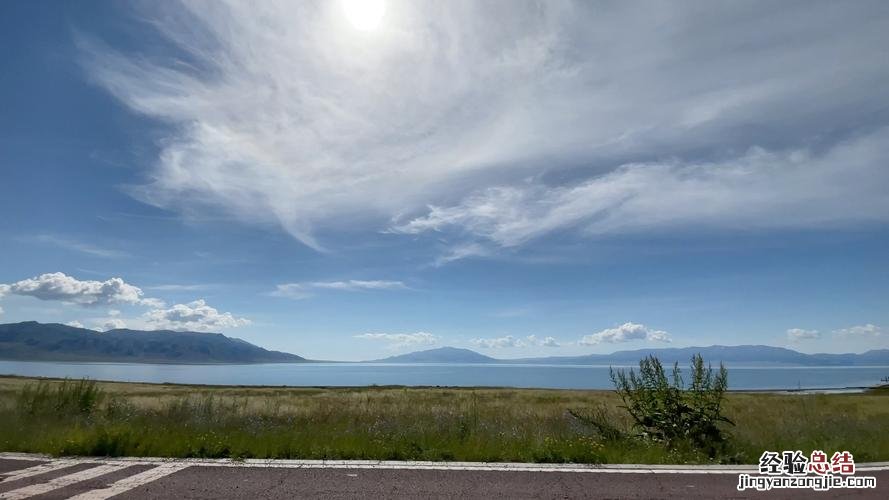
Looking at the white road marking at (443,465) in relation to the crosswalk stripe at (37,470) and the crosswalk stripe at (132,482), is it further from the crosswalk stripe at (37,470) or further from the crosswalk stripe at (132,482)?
the crosswalk stripe at (132,482)

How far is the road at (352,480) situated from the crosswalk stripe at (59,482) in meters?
0.01

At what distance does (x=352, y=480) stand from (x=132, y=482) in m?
3.25

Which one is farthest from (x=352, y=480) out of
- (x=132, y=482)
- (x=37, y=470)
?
(x=37, y=470)

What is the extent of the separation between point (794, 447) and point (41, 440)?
50.4 ft

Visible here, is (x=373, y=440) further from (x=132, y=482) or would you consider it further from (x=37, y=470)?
(x=37, y=470)

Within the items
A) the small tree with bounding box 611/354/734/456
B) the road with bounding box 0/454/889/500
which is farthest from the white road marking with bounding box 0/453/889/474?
the small tree with bounding box 611/354/734/456

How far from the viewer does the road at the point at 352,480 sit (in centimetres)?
726

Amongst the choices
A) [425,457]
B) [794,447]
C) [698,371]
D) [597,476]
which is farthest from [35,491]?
[794,447]

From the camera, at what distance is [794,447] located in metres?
10.7

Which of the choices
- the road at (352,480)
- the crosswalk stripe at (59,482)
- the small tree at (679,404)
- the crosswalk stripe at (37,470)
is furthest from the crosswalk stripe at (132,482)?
the small tree at (679,404)

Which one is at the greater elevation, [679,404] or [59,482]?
[679,404]

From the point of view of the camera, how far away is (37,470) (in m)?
8.39

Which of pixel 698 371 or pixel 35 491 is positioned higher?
pixel 698 371

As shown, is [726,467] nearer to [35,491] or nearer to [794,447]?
[794,447]
